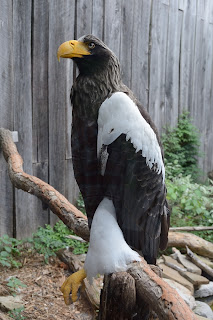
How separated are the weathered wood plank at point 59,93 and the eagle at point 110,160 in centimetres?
178

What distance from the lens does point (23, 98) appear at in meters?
3.40

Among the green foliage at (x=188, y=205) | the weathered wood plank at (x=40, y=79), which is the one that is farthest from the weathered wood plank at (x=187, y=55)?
the weathered wood plank at (x=40, y=79)

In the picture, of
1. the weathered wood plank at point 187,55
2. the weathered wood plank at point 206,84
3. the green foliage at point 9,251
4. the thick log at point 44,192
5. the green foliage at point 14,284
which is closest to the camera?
the thick log at point 44,192

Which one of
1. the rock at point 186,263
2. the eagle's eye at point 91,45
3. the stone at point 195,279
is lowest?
the stone at point 195,279

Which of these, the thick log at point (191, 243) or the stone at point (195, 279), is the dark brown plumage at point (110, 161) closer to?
the stone at point (195, 279)

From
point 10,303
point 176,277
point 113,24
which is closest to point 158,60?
point 113,24

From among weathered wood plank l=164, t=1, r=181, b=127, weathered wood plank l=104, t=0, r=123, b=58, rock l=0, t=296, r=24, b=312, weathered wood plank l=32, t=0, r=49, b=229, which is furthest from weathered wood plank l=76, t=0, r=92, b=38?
rock l=0, t=296, r=24, b=312

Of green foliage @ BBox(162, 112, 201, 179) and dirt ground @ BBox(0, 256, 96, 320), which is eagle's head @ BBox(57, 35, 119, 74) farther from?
green foliage @ BBox(162, 112, 201, 179)

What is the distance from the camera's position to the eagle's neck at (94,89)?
1.87 meters

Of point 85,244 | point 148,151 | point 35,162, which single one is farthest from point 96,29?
point 148,151

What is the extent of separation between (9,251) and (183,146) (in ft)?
12.2

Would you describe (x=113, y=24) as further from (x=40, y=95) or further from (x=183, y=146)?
(x=183, y=146)

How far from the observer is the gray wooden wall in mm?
3307

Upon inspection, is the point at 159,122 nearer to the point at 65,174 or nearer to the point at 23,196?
the point at 65,174
